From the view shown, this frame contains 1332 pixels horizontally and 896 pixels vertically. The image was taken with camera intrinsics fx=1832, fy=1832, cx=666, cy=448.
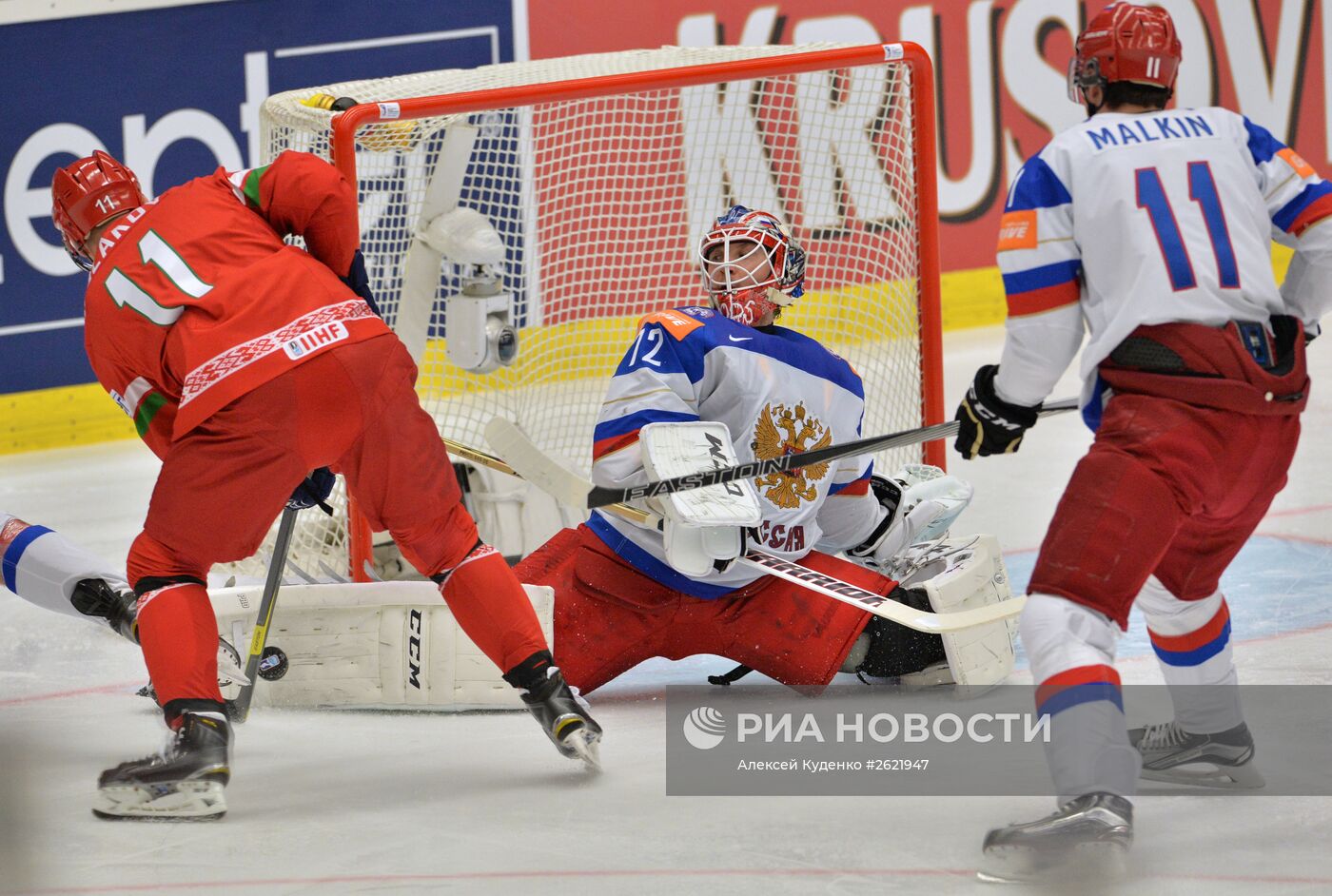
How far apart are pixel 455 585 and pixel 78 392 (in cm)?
351

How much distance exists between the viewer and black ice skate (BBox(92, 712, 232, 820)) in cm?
271

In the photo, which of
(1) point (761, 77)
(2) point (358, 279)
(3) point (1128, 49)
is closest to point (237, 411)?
(2) point (358, 279)

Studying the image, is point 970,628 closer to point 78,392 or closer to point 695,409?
point 695,409

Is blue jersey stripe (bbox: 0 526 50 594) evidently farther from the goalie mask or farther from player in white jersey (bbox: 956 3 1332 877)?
player in white jersey (bbox: 956 3 1332 877)

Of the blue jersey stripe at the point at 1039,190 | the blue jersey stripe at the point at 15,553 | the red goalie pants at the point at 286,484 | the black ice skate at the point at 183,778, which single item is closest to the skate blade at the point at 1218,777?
the blue jersey stripe at the point at 1039,190

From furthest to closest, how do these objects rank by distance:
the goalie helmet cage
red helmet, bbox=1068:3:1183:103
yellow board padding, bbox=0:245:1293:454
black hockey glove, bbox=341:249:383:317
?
yellow board padding, bbox=0:245:1293:454 → the goalie helmet cage → black hockey glove, bbox=341:249:383:317 → red helmet, bbox=1068:3:1183:103

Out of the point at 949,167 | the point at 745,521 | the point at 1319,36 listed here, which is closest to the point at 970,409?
the point at 745,521

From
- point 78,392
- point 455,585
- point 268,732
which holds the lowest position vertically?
point 78,392

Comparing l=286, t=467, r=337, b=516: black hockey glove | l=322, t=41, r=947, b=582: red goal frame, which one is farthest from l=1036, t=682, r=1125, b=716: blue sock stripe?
l=322, t=41, r=947, b=582: red goal frame

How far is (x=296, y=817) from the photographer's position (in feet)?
9.14

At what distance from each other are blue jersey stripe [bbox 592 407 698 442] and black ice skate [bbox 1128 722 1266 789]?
38.1 inches

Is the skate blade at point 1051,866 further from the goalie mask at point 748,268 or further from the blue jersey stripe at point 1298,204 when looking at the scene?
the goalie mask at point 748,268

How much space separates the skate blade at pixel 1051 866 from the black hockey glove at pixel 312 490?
4.45 feet

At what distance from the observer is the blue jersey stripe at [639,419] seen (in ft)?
10.5
